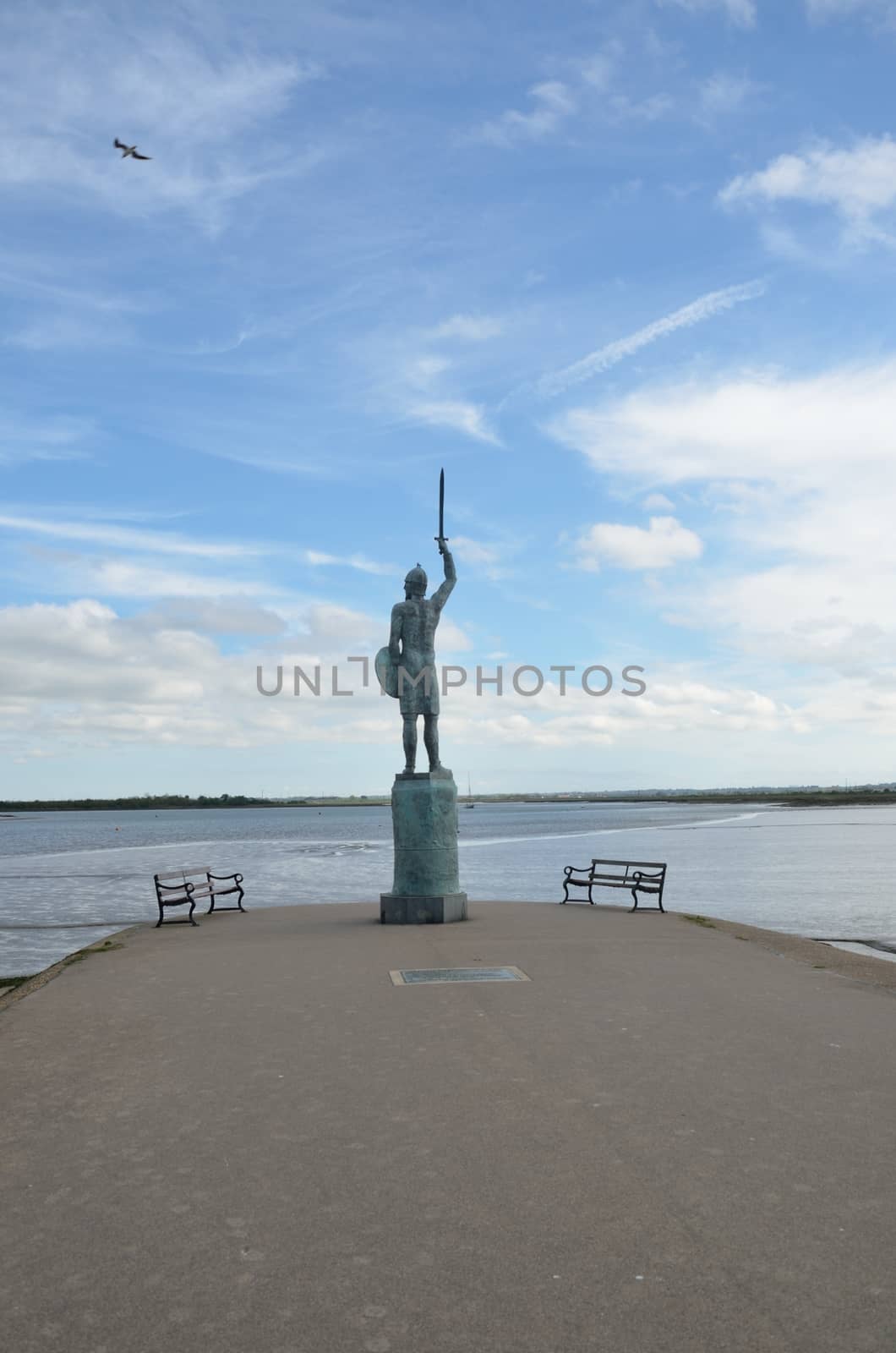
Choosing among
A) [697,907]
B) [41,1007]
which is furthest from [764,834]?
[41,1007]

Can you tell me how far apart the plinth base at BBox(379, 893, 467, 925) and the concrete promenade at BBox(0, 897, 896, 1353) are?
5321mm

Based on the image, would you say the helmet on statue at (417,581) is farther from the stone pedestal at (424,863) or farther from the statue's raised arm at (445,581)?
the stone pedestal at (424,863)

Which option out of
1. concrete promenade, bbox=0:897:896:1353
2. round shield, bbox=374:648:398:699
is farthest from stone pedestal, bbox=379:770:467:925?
concrete promenade, bbox=0:897:896:1353

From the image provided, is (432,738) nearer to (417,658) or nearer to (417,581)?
(417,658)

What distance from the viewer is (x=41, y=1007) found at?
364 inches

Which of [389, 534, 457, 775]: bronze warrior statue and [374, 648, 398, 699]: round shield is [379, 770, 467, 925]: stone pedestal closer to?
[389, 534, 457, 775]: bronze warrior statue

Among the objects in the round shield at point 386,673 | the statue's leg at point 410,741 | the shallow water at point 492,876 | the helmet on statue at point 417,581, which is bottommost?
the shallow water at point 492,876

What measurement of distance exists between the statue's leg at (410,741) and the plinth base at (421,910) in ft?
6.04

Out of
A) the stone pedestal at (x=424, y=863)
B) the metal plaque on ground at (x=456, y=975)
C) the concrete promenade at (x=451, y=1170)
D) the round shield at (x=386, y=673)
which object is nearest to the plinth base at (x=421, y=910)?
the stone pedestal at (x=424, y=863)

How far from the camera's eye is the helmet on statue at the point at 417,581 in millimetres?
15773

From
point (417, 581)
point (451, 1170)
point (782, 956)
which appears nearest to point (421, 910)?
point (417, 581)

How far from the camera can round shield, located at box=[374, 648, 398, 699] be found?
15938 millimetres

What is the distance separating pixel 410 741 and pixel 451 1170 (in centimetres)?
1091

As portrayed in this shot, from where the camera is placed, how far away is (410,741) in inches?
620
